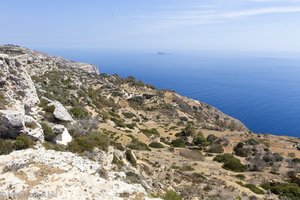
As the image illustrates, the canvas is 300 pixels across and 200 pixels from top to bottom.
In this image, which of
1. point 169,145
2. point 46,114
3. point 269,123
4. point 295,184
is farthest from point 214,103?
point 46,114

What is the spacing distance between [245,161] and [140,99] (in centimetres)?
3701

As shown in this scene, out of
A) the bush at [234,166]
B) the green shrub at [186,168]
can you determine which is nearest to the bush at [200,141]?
the bush at [234,166]

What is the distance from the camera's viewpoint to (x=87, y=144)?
61.6 feet

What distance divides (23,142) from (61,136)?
107 inches

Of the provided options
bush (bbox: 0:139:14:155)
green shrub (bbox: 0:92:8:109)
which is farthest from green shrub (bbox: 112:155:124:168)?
green shrub (bbox: 0:92:8:109)

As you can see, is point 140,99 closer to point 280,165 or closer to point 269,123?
point 280,165

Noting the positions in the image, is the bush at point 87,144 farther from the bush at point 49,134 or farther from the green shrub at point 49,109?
the green shrub at point 49,109

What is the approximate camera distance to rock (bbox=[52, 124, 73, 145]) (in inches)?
747

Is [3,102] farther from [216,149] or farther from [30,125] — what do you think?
[216,149]

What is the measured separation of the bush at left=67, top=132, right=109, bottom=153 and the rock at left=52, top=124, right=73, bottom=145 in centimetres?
45

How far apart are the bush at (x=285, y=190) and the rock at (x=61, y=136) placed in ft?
55.6

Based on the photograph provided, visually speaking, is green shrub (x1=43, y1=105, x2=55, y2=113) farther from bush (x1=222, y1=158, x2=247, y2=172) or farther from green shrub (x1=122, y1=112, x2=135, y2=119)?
green shrub (x1=122, y1=112, x2=135, y2=119)

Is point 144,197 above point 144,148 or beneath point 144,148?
above

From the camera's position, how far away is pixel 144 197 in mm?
12461
